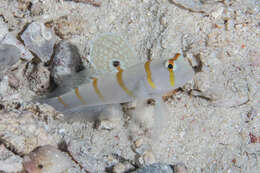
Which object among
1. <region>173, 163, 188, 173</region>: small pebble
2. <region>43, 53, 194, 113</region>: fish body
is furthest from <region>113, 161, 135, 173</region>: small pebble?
<region>43, 53, 194, 113</region>: fish body

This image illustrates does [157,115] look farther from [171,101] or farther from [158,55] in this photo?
[158,55]

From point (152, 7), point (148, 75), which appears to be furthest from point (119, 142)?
point (152, 7)

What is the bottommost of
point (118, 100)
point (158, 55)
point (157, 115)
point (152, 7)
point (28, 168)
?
point (28, 168)

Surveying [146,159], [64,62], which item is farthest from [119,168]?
[64,62]

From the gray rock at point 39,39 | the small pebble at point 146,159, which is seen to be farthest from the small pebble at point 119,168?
the gray rock at point 39,39

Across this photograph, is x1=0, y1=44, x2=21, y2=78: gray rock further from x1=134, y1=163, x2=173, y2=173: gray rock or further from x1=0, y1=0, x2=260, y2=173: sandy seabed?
x1=134, y1=163, x2=173, y2=173: gray rock

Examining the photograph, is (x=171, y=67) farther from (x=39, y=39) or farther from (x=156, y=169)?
(x=39, y=39)
